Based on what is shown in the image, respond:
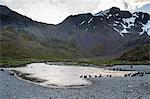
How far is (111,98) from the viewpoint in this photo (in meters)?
45.8

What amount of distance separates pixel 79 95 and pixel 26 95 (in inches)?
278

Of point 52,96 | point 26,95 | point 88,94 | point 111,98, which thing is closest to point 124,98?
point 111,98

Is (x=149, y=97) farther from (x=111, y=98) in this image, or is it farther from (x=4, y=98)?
(x=4, y=98)

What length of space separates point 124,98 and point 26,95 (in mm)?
12794

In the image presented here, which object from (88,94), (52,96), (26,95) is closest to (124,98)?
(88,94)

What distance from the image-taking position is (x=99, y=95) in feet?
161

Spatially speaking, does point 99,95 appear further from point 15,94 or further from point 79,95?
point 15,94

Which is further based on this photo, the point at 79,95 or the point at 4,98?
the point at 79,95

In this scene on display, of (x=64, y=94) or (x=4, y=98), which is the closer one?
(x=4, y=98)

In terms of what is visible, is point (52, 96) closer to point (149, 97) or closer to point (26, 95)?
point (26, 95)

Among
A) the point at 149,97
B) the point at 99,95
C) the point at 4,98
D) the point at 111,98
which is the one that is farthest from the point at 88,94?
the point at 4,98

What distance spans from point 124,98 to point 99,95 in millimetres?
4430

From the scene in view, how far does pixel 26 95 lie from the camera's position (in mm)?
47469

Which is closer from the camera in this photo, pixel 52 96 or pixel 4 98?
pixel 4 98
